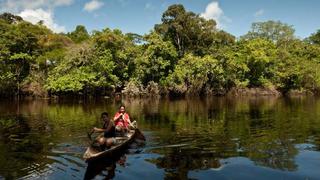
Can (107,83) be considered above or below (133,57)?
below

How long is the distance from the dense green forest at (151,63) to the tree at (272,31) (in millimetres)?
14790

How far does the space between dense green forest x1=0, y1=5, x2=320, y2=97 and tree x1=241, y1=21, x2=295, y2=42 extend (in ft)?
48.5

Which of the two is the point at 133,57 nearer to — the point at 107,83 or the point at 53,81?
the point at 107,83

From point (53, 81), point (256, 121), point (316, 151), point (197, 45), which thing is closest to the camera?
point (316, 151)

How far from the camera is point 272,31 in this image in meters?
84.9

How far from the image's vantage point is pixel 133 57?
62.5m

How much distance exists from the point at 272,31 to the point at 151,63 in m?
35.8

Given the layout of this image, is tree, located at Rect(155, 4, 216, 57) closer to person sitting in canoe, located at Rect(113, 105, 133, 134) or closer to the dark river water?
the dark river water

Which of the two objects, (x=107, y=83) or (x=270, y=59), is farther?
(x=270, y=59)

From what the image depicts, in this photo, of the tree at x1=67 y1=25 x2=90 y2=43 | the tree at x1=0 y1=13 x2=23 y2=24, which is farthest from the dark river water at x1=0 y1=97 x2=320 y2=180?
the tree at x1=0 y1=13 x2=23 y2=24

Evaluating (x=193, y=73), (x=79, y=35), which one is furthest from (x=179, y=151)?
(x=79, y=35)

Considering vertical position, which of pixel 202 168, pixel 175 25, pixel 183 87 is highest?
pixel 175 25

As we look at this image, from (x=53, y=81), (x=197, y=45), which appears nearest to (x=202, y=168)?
(x=53, y=81)

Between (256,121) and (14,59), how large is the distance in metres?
38.4
